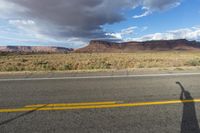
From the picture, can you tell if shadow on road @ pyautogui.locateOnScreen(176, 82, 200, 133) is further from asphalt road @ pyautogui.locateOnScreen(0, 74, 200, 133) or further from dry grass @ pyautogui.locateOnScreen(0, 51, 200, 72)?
dry grass @ pyautogui.locateOnScreen(0, 51, 200, 72)

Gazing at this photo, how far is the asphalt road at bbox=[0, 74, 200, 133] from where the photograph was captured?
14.0ft

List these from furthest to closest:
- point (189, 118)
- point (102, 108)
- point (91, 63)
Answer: point (91, 63)
point (102, 108)
point (189, 118)

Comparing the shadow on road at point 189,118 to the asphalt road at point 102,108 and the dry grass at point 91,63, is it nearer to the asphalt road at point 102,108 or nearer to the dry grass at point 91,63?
the asphalt road at point 102,108

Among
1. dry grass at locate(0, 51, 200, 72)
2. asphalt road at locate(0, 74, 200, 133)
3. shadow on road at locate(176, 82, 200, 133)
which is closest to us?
shadow on road at locate(176, 82, 200, 133)

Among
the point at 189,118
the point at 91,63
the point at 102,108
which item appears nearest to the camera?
the point at 189,118

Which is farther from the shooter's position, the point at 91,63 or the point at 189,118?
the point at 91,63

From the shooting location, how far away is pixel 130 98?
240 inches

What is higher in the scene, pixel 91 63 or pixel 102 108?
pixel 91 63

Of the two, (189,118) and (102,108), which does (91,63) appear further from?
(189,118)

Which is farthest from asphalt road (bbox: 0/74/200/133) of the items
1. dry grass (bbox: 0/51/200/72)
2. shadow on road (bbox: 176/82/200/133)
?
dry grass (bbox: 0/51/200/72)

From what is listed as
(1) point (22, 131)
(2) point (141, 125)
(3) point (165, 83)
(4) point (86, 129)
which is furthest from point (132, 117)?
(3) point (165, 83)

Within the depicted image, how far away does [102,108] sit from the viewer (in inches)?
210

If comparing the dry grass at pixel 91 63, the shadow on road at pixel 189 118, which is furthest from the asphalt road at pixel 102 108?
the dry grass at pixel 91 63

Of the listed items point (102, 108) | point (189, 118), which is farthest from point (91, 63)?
point (189, 118)
